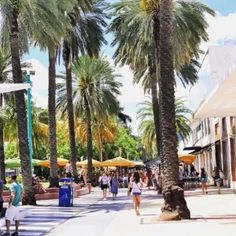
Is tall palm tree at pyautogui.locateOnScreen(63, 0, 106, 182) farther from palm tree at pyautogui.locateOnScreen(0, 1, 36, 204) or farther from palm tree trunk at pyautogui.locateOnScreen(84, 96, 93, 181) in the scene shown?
palm tree at pyautogui.locateOnScreen(0, 1, 36, 204)

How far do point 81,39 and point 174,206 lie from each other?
27369 millimetres

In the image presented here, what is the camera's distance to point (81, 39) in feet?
142

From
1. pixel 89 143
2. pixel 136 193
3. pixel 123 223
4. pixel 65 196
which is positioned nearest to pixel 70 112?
pixel 89 143

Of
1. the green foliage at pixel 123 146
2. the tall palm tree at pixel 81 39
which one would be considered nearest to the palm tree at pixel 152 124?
the green foliage at pixel 123 146

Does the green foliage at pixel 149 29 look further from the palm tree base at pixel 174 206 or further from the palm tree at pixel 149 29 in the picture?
the palm tree base at pixel 174 206

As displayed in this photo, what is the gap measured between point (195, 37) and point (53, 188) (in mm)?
12631

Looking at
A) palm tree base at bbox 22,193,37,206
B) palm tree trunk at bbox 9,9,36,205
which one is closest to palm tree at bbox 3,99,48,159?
palm tree trunk at bbox 9,9,36,205

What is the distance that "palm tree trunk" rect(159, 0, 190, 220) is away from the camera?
17691mm

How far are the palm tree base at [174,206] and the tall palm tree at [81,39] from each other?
23603mm

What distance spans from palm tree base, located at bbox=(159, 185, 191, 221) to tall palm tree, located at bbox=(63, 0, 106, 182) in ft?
77.4

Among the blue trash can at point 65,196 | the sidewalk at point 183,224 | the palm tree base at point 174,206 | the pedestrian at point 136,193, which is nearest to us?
the sidewalk at point 183,224

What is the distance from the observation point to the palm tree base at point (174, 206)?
690 inches

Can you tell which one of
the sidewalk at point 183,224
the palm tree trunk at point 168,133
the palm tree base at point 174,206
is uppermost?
the palm tree trunk at point 168,133

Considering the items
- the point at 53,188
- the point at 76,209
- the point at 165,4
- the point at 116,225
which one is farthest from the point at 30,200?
the point at 165,4
